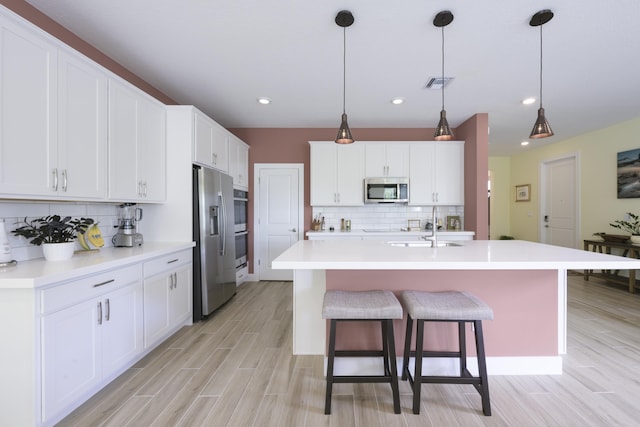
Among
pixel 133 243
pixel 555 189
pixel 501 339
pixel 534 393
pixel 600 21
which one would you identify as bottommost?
pixel 534 393

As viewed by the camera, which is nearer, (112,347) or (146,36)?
(112,347)

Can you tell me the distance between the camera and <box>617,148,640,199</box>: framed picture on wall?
4203 millimetres

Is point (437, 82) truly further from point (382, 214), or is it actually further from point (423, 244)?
point (382, 214)

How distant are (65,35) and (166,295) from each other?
2242 mm

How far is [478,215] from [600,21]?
245cm

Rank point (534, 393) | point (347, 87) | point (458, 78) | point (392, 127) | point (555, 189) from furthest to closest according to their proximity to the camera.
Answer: point (555, 189), point (392, 127), point (347, 87), point (458, 78), point (534, 393)

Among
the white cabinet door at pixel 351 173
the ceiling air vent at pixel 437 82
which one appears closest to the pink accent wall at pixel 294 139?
the white cabinet door at pixel 351 173

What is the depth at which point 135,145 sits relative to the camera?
2.53 m

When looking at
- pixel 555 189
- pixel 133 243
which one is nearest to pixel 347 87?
pixel 133 243

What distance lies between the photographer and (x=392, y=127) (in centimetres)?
470

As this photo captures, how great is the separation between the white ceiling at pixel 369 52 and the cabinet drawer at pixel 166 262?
1.83m

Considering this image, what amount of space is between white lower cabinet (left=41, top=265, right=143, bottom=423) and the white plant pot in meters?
0.35

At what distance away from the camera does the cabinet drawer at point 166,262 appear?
2303 mm

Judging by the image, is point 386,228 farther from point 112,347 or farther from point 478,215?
point 112,347
